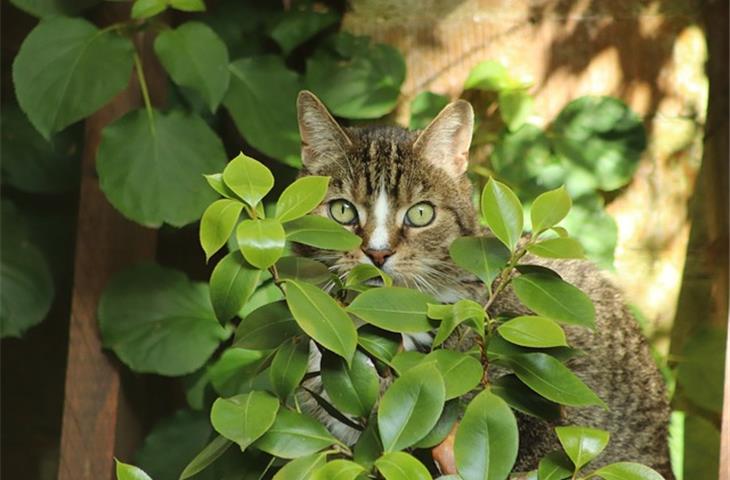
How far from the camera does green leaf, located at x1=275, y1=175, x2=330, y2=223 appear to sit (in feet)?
4.05

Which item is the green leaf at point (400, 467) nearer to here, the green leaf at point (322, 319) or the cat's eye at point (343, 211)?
the green leaf at point (322, 319)

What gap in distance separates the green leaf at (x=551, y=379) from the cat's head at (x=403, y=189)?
51 cm

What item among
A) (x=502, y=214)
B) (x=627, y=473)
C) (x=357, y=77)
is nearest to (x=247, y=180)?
(x=502, y=214)

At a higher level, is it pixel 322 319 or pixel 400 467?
pixel 322 319

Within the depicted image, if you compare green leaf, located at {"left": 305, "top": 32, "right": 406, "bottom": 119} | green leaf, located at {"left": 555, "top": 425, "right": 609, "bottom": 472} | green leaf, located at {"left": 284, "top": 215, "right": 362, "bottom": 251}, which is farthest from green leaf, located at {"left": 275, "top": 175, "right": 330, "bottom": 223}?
green leaf, located at {"left": 305, "top": 32, "right": 406, "bottom": 119}

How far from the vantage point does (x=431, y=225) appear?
73.8 inches

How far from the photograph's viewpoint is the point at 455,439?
4.06 feet

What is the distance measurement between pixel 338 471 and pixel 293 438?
0.10 meters

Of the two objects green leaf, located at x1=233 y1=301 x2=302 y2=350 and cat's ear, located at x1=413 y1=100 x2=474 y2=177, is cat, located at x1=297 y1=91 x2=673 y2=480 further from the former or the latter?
green leaf, located at x1=233 y1=301 x2=302 y2=350

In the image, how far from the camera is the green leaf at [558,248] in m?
1.24

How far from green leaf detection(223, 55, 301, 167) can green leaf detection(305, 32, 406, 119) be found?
0.22 feet

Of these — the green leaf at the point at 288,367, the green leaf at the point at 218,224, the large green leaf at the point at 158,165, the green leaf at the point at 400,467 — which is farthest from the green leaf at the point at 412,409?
the large green leaf at the point at 158,165

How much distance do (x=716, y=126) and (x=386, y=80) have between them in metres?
0.73

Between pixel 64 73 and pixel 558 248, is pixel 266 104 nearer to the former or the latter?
pixel 64 73
